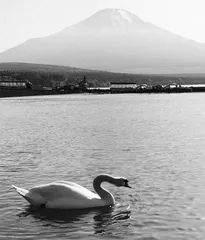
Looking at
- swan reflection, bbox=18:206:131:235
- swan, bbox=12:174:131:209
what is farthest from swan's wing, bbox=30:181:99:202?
swan reflection, bbox=18:206:131:235

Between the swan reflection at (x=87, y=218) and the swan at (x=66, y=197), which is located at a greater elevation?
the swan at (x=66, y=197)

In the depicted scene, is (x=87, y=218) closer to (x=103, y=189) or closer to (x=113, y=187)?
(x=103, y=189)

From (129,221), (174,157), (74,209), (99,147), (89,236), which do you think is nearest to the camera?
(89,236)

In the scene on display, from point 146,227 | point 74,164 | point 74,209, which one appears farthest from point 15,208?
point 74,164

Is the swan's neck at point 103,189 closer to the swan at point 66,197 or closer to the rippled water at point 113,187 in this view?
the swan at point 66,197

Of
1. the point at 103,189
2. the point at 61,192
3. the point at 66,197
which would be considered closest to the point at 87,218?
the point at 66,197

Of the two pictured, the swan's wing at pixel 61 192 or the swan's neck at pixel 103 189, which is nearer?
the swan's wing at pixel 61 192

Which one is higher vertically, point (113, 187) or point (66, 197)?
point (66, 197)

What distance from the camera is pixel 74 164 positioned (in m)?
29.9

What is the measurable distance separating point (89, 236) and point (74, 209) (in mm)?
2708

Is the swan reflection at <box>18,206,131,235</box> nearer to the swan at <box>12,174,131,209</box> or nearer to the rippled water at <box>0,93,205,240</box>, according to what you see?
the rippled water at <box>0,93,205,240</box>

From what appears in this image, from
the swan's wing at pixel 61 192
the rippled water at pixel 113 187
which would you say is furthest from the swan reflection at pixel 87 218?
the swan's wing at pixel 61 192

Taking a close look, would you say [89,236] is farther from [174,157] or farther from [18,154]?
[18,154]

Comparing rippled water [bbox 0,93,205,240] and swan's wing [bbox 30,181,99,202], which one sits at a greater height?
swan's wing [bbox 30,181,99,202]
